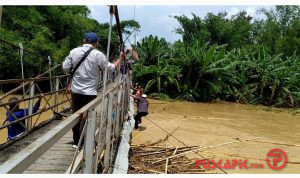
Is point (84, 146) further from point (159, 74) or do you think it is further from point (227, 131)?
point (159, 74)

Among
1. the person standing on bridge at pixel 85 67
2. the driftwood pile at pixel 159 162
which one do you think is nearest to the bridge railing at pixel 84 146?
the person standing on bridge at pixel 85 67

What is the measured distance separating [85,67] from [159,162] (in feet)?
9.85

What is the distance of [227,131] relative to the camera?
1167 centimetres

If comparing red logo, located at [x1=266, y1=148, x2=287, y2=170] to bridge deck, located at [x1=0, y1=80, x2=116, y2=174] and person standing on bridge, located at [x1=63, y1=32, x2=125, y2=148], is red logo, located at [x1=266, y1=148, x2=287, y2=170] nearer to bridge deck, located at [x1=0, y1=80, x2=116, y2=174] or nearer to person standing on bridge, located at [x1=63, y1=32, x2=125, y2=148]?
bridge deck, located at [x1=0, y1=80, x2=116, y2=174]

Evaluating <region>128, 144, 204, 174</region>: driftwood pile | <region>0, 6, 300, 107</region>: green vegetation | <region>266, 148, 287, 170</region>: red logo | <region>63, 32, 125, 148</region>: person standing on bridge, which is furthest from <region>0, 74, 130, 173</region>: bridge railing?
<region>0, 6, 300, 107</region>: green vegetation

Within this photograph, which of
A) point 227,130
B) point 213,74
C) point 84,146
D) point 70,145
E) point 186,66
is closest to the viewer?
point 84,146

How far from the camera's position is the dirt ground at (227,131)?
27.1 ft

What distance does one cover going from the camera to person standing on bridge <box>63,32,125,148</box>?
4148mm

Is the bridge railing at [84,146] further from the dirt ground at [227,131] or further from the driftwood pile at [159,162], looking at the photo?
the dirt ground at [227,131]

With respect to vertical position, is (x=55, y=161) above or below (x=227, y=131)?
above

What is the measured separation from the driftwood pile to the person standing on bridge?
196 centimetres

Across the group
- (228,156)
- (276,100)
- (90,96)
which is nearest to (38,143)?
(90,96)

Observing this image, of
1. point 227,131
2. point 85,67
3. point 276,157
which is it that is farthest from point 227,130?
point 85,67

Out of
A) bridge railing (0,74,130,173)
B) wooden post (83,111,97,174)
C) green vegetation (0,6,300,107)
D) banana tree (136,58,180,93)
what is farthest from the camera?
banana tree (136,58,180,93)
